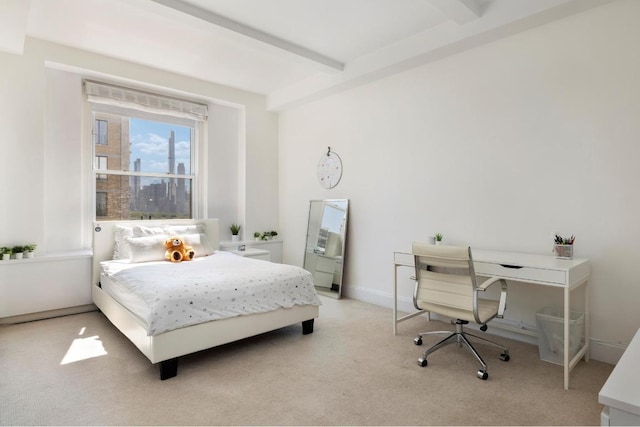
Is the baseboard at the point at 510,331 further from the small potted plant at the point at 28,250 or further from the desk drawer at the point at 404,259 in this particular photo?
the small potted plant at the point at 28,250

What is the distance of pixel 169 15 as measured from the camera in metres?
3.12

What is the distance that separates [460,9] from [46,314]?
16.2 ft

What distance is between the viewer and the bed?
2.50m

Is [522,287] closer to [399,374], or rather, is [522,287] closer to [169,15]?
[399,374]

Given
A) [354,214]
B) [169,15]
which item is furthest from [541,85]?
[169,15]

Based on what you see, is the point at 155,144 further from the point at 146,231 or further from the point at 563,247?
the point at 563,247

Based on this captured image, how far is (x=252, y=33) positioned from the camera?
3.57m

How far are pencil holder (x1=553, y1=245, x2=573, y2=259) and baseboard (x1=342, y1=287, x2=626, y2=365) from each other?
0.69 metres

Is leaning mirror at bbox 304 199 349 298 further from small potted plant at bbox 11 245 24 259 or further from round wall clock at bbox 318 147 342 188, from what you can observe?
small potted plant at bbox 11 245 24 259

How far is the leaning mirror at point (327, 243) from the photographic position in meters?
4.73

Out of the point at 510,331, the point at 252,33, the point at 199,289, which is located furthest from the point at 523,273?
the point at 252,33

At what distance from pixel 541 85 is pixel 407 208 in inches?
66.3

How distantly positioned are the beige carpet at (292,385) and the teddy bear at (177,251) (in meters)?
0.93

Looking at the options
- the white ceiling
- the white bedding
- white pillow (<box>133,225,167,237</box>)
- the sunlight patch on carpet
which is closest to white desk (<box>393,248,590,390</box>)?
the white bedding
